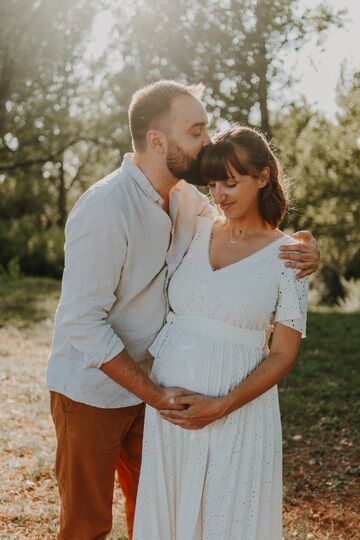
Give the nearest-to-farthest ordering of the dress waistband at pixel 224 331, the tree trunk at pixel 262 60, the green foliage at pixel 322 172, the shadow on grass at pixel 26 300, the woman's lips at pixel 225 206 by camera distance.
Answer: the dress waistband at pixel 224 331 < the woman's lips at pixel 225 206 < the tree trunk at pixel 262 60 < the green foliage at pixel 322 172 < the shadow on grass at pixel 26 300

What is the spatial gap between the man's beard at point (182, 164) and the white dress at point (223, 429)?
1.38 feet

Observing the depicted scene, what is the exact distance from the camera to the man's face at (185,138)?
9.11 feet

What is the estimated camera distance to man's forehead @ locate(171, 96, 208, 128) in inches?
109

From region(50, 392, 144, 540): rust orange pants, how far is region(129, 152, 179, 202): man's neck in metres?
1.01

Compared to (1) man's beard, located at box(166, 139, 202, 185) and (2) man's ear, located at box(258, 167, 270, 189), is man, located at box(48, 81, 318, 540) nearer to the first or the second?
(1) man's beard, located at box(166, 139, 202, 185)

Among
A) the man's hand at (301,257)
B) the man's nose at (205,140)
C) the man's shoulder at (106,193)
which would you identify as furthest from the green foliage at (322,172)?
the man's shoulder at (106,193)

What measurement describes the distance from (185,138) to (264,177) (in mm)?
384

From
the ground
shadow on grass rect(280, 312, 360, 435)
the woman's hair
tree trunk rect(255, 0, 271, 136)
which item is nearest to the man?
the woman's hair

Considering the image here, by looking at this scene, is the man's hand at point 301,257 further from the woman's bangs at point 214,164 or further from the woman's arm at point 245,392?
the woman's bangs at point 214,164

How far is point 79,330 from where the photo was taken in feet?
8.25

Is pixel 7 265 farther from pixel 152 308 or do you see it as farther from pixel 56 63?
pixel 152 308

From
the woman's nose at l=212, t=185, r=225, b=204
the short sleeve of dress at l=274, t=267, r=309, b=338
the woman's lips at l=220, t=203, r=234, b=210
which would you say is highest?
the woman's nose at l=212, t=185, r=225, b=204

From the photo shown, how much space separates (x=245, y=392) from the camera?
2.50 metres

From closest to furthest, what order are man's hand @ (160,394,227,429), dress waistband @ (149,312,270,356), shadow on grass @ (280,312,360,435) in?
1. man's hand @ (160,394,227,429)
2. dress waistband @ (149,312,270,356)
3. shadow on grass @ (280,312,360,435)
